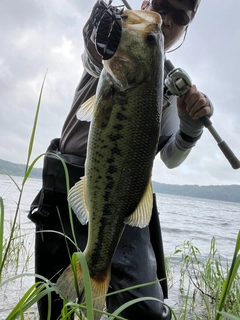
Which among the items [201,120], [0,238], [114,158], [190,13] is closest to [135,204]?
→ [114,158]

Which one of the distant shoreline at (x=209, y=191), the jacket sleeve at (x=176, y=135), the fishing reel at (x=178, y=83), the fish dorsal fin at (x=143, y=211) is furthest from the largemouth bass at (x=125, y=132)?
the distant shoreline at (x=209, y=191)

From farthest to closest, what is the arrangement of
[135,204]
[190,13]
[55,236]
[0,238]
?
[190,13], [55,236], [135,204], [0,238]

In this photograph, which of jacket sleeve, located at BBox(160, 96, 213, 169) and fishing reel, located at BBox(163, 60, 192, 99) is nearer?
fishing reel, located at BBox(163, 60, 192, 99)

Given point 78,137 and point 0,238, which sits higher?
point 78,137

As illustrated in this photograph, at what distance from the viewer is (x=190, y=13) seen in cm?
321

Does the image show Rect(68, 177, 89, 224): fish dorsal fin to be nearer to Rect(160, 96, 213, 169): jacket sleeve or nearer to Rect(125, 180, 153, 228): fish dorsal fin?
Rect(125, 180, 153, 228): fish dorsal fin

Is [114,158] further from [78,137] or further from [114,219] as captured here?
[78,137]

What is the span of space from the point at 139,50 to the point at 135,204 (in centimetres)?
86

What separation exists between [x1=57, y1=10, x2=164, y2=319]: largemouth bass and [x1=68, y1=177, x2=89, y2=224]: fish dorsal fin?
37mm

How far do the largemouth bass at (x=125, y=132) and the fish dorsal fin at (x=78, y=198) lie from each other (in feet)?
0.12

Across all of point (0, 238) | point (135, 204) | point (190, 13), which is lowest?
point (0, 238)

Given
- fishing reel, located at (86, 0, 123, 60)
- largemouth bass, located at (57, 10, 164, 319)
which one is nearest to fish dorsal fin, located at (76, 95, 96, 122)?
largemouth bass, located at (57, 10, 164, 319)

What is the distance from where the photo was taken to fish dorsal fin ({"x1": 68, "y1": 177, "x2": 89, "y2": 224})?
2001mm

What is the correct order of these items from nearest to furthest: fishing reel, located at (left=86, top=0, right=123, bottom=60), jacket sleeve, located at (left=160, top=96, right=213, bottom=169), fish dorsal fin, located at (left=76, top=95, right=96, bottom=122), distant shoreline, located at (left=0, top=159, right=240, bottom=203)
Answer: fishing reel, located at (left=86, top=0, right=123, bottom=60) → fish dorsal fin, located at (left=76, top=95, right=96, bottom=122) → jacket sleeve, located at (left=160, top=96, right=213, bottom=169) → distant shoreline, located at (left=0, top=159, right=240, bottom=203)
